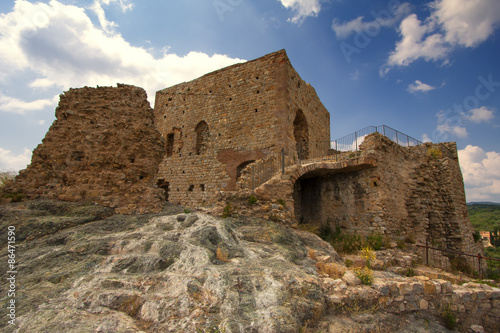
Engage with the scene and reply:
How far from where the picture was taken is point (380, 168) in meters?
9.28

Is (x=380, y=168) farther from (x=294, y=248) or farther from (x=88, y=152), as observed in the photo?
(x=88, y=152)

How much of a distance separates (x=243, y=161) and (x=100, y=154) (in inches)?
275

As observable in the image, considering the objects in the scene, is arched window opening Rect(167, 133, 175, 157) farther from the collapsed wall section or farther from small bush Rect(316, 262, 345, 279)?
small bush Rect(316, 262, 345, 279)

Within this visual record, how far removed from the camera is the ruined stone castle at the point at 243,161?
618 centimetres

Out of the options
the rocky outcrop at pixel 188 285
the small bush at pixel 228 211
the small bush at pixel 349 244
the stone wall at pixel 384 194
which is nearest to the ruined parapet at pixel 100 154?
the rocky outcrop at pixel 188 285

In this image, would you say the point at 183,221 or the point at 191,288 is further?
the point at 183,221


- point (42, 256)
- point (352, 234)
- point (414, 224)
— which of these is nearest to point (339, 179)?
point (352, 234)

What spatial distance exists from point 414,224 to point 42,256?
11.7m

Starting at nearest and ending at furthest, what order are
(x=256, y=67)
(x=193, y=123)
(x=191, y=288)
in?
(x=191, y=288), (x=256, y=67), (x=193, y=123)

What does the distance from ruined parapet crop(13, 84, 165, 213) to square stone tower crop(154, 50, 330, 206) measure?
5198 mm

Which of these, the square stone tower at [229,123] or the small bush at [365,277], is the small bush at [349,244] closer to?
the small bush at [365,277]

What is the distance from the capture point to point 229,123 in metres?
13.2

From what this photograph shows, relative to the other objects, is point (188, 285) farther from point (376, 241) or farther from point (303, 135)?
point (303, 135)

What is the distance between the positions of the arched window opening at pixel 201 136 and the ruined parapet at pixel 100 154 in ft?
23.2
